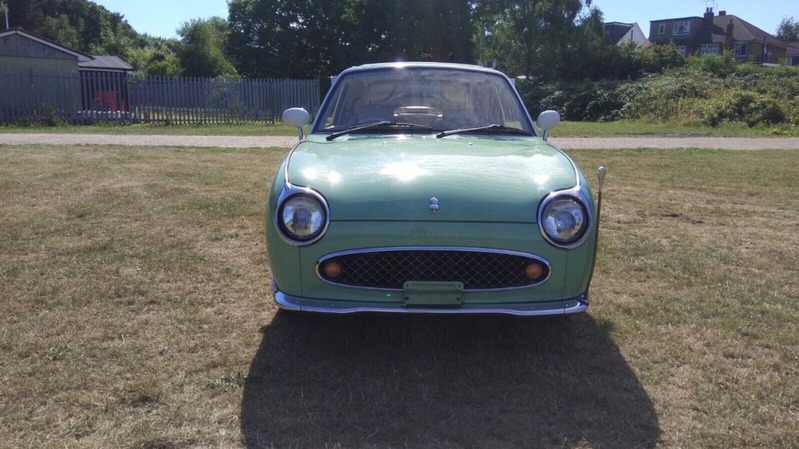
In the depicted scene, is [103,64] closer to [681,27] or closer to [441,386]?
[441,386]

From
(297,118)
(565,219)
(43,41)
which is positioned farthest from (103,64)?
(565,219)

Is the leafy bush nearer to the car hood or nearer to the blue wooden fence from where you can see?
the blue wooden fence

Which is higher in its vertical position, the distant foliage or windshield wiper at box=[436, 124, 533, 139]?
the distant foliage

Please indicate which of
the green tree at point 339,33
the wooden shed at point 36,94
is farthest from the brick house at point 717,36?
the wooden shed at point 36,94

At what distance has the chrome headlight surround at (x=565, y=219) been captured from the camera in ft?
10.5

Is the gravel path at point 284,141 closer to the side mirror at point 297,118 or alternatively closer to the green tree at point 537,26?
the side mirror at point 297,118

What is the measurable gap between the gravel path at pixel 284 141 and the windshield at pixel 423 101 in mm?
8914

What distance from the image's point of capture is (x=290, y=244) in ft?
10.5

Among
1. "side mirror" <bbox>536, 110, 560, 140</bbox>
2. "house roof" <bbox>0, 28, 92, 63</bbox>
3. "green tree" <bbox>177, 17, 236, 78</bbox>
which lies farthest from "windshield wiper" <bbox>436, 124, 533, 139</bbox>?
"green tree" <bbox>177, 17, 236, 78</bbox>

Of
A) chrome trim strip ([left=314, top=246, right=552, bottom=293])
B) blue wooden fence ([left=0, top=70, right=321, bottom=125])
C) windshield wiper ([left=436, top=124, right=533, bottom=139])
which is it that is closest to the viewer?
chrome trim strip ([left=314, top=246, right=552, bottom=293])

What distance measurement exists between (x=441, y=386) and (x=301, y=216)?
101 centimetres

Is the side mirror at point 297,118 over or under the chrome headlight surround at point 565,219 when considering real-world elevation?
over

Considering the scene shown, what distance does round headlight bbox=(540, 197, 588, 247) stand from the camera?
3203 millimetres

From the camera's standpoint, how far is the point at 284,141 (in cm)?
1480
